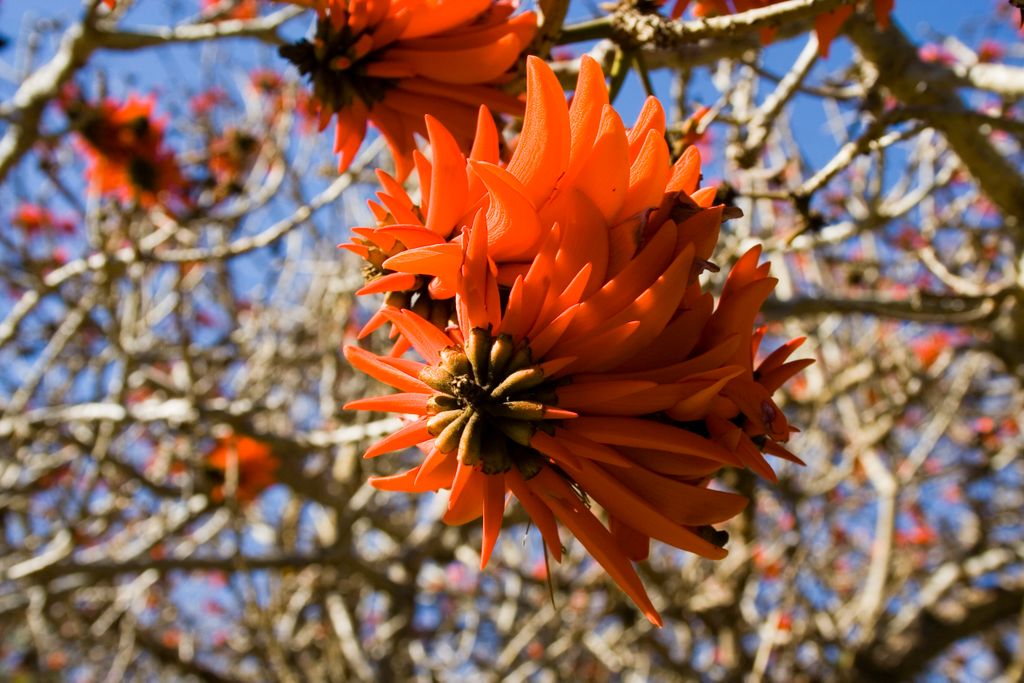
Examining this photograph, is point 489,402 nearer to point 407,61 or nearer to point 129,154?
point 407,61

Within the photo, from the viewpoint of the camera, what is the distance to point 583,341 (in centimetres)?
68

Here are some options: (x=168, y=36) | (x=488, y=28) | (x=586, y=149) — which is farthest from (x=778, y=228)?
(x=586, y=149)

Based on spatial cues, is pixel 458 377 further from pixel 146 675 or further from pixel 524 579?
pixel 146 675

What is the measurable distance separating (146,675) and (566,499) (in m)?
→ 5.49

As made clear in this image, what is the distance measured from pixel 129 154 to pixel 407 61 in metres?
2.49

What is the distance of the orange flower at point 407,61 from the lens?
982mm

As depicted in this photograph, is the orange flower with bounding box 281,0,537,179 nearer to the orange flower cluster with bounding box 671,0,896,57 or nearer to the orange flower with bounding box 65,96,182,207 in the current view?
the orange flower cluster with bounding box 671,0,896,57

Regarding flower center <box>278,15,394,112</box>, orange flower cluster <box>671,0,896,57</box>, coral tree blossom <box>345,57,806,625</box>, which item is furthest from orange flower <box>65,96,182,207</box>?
coral tree blossom <box>345,57,806,625</box>

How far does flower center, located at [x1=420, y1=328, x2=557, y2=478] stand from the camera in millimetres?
664

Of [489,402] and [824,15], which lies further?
[824,15]

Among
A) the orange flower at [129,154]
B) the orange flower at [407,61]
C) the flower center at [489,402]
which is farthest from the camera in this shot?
the orange flower at [129,154]

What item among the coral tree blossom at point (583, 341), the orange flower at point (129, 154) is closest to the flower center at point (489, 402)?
the coral tree blossom at point (583, 341)

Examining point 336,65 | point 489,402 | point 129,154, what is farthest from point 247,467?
point 489,402

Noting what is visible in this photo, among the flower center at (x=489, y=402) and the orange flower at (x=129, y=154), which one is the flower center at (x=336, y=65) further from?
the orange flower at (x=129, y=154)
